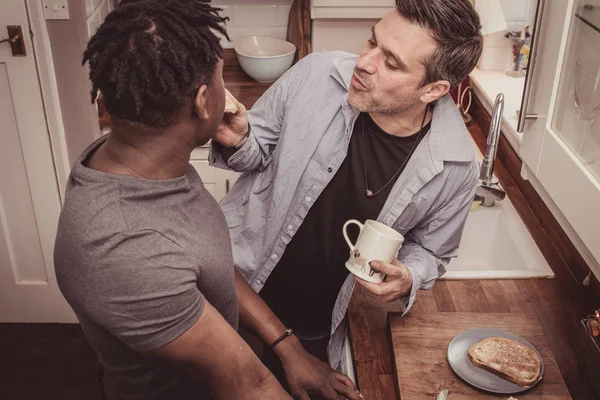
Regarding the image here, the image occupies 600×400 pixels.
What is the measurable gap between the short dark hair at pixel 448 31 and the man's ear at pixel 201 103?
2.06 feet

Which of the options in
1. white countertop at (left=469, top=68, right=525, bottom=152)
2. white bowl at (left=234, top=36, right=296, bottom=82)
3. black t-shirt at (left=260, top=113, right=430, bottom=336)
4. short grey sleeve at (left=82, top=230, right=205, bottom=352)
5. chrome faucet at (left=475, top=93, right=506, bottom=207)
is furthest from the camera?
white bowl at (left=234, top=36, right=296, bottom=82)

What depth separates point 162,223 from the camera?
0.92 m

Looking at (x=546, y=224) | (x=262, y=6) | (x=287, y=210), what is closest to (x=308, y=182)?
(x=287, y=210)

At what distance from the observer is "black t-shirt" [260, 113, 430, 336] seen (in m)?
1.54

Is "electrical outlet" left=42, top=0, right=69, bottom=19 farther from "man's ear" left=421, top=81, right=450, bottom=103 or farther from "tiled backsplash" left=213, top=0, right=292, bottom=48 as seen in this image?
"man's ear" left=421, top=81, right=450, bottom=103

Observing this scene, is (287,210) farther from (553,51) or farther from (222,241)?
(553,51)

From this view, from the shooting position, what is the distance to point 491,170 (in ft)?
6.77

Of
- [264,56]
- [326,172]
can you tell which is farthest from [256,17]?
[326,172]

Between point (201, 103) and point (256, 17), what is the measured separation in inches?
88.7

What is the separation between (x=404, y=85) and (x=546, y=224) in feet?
2.79

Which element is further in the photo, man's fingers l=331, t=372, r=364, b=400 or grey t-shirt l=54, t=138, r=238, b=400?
man's fingers l=331, t=372, r=364, b=400

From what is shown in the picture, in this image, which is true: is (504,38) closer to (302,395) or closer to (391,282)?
(391,282)

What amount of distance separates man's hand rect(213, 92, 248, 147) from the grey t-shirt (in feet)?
1.46

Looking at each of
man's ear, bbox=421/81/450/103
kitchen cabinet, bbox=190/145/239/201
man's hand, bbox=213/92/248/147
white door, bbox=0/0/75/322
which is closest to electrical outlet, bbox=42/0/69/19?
white door, bbox=0/0/75/322
